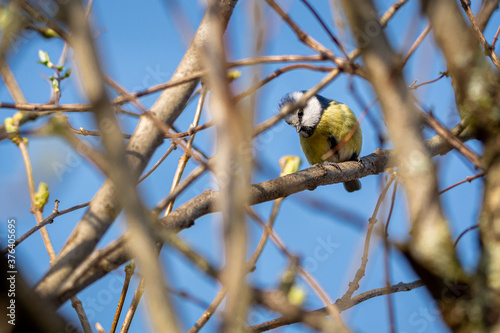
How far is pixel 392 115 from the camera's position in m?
0.83

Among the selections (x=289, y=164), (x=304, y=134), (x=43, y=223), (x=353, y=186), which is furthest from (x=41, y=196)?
(x=353, y=186)

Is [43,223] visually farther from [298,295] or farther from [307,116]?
[307,116]

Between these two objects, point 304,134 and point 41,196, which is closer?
point 41,196

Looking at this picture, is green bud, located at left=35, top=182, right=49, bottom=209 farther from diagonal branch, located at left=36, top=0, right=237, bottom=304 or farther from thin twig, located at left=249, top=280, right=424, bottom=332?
thin twig, located at left=249, top=280, right=424, bottom=332

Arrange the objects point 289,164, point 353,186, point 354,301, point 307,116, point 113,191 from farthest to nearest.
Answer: point 353,186, point 307,116, point 289,164, point 354,301, point 113,191

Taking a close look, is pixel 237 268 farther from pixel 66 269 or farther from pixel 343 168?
pixel 343 168

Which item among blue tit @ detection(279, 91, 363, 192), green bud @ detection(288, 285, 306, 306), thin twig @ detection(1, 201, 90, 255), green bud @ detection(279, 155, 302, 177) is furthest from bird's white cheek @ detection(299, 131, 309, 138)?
green bud @ detection(288, 285, 306, 306)

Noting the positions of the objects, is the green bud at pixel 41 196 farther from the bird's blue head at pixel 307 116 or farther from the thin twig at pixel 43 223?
the bird's blue head at pixel 307 116

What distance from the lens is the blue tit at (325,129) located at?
3818 mm

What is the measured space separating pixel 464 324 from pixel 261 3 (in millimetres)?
683

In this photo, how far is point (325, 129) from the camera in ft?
12.7

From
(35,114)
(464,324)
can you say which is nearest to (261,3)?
(464,324)

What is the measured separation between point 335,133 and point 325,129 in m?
0.09

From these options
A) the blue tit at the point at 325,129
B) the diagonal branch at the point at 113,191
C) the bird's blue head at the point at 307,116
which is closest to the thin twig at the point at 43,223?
the diagonal branch at the point at 113,191
